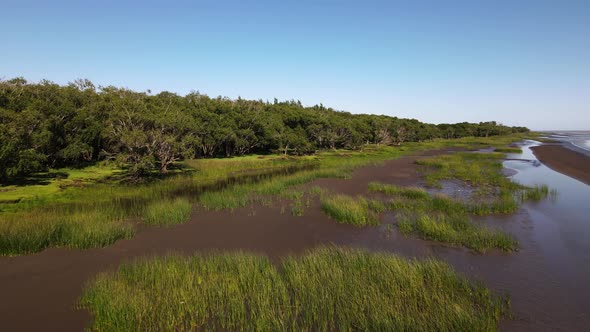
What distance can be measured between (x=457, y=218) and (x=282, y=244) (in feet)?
35.7

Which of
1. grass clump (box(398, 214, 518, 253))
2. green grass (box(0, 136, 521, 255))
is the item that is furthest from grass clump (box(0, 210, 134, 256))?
grass clump (box(398, 214, 518, 253))

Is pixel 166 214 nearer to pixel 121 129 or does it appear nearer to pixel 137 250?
pixel 137 250

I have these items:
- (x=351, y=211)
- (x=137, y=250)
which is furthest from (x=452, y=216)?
(x=137, y=250)

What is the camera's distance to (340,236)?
16.1m

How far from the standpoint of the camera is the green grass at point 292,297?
7.79 meters

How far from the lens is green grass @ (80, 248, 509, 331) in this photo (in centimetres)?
779

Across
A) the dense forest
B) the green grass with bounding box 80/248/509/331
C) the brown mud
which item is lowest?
the brown mud

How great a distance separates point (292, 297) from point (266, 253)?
4685mm

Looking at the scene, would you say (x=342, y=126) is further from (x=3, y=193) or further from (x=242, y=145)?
(x=3, y=193)

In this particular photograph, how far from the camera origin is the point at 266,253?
13.7 m

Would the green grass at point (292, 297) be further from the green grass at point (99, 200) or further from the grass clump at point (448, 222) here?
the green grass at point (99, 200)

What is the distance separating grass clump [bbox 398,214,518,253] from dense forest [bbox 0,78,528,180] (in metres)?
28.1

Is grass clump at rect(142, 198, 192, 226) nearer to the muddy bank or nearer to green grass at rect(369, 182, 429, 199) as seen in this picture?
the muddy bank

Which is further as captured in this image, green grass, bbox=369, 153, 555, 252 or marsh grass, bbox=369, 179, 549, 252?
green grass, bbox=369, 153, 555, 252
